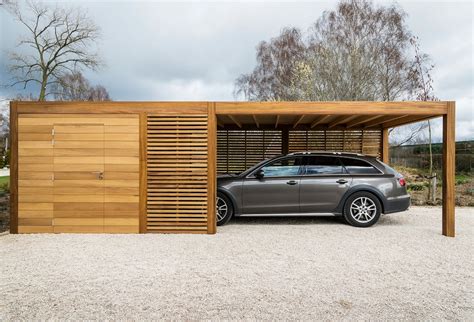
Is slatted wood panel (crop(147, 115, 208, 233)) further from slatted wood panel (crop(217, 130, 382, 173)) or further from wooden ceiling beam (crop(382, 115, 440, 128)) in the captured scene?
wooden ceiling beam (crop(382, 115, 440, 128))

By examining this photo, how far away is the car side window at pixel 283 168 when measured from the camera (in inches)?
249

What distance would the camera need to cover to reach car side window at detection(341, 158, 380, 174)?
6.31 m

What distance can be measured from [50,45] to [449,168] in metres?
17.5

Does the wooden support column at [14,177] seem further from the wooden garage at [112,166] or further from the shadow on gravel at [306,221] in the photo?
the shadow on gravel at [306,221]

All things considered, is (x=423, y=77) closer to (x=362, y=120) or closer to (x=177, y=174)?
(x=362, y=120)

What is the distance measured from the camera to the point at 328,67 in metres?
14.1

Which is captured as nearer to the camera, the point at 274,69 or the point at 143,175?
the point at 143,175

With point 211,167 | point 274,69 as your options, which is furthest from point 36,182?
point 274,69

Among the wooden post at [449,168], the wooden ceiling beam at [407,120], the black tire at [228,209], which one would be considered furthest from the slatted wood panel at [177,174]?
the wooden post at [449,168]

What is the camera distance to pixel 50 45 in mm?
15594

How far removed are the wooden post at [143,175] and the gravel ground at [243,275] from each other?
1.12ft

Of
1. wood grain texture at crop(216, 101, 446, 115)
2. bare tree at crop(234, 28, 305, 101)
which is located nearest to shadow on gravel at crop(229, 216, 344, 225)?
wood grain texture at crop(216, 101, 446, 115)

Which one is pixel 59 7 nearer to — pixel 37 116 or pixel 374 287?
pixel 37 116

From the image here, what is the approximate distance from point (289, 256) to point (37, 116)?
520 cm
